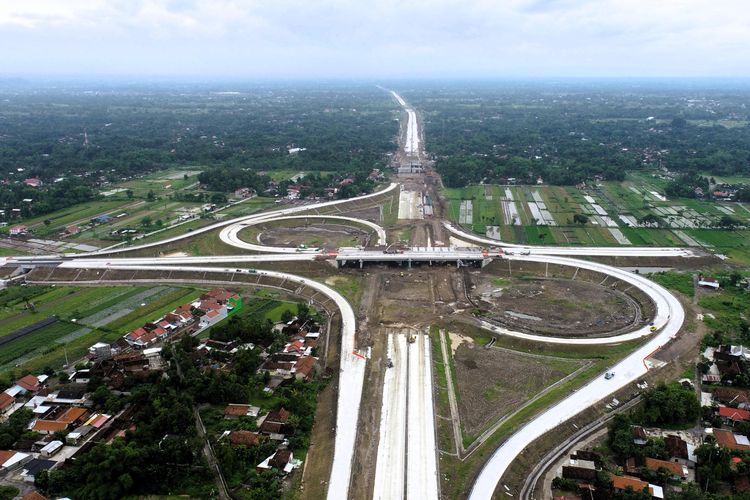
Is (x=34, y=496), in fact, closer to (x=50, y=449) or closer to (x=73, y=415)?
(x=50, y=449)

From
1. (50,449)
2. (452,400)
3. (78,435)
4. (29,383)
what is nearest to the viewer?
(50,449)

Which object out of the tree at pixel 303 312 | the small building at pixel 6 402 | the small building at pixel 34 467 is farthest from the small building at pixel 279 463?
the small building at pixel 6 402

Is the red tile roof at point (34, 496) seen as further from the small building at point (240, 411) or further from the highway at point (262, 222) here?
the highway at point (262, 222)

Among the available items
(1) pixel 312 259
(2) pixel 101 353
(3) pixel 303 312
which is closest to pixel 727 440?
(3) pixel 303 312

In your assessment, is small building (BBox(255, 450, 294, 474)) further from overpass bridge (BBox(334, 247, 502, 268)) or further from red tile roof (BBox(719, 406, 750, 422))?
overpass bridge (BBox(334, 247, 502, 268))

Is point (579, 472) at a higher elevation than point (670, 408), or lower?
lower

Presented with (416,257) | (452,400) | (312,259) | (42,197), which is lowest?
(452,400)
